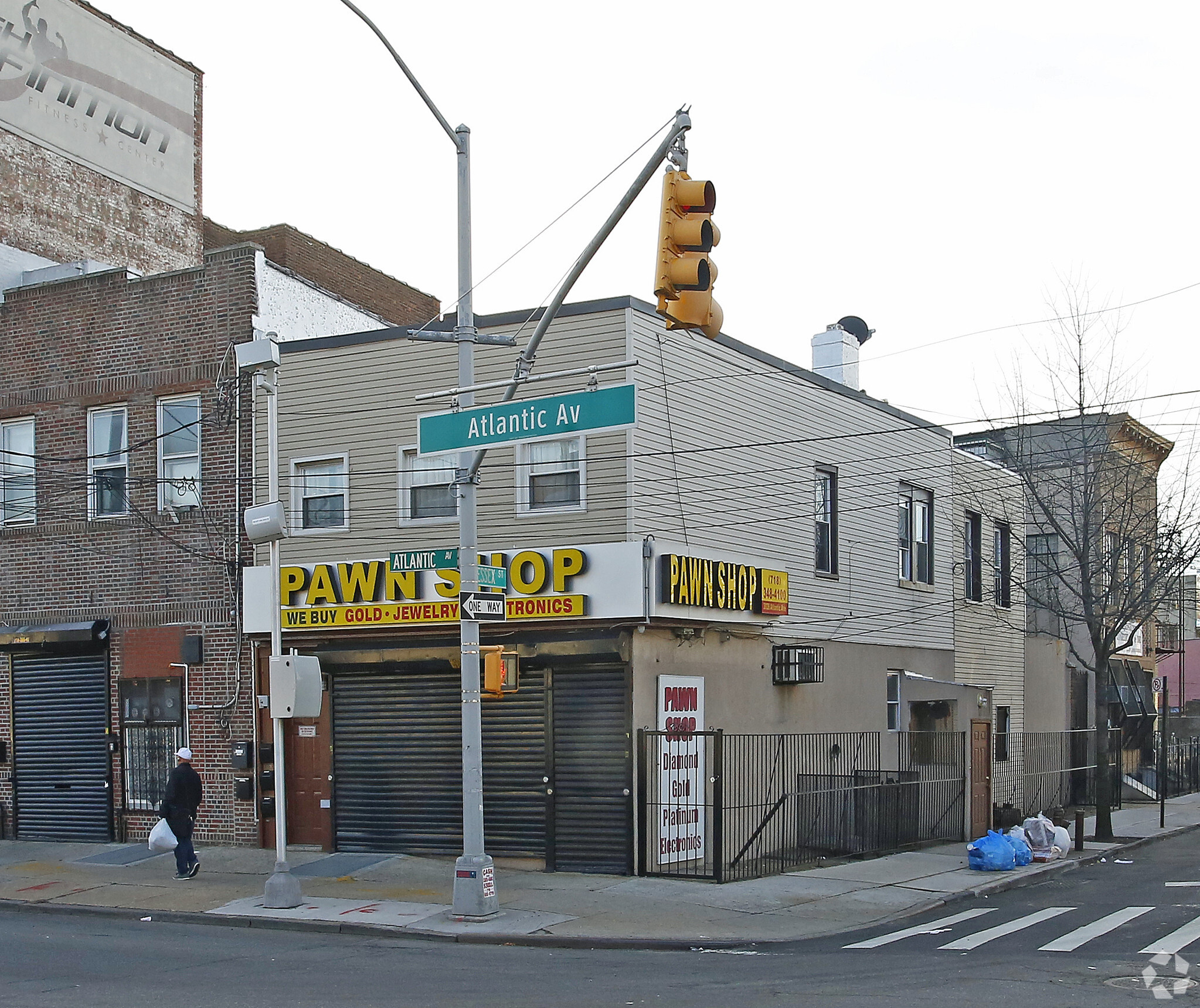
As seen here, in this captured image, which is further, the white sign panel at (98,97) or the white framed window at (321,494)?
the white sign panel at (98,97)

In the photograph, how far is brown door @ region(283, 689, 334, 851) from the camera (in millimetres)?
19578

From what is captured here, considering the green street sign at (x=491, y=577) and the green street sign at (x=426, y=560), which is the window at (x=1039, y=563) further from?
the green street sign at (x=426, y=560)

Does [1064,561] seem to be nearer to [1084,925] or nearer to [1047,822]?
[1047,822]

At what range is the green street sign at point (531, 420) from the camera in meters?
12.9

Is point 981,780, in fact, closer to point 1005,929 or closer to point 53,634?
point 1005,929

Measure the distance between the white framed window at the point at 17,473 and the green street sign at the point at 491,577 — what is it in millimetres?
10466

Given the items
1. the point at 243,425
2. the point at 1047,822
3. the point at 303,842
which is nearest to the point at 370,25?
the point at 243,425

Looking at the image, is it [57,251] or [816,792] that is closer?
[816,792]

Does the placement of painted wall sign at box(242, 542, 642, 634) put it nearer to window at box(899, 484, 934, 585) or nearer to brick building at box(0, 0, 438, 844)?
brick building at box(0, 0, 438, 844)

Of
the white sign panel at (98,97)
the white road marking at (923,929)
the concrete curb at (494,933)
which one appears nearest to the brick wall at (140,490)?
the concrete curb at (494,933)

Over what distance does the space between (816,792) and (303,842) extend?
7221 millimetres

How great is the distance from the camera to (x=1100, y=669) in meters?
25.2

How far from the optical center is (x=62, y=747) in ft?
70.5

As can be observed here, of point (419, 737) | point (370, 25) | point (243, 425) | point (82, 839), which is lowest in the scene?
point (82, 839)
